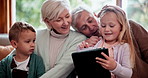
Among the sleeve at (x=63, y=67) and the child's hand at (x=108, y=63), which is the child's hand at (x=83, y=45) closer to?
the sleeve at (x=63, y=67)

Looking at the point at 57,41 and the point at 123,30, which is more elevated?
the point at 123,30

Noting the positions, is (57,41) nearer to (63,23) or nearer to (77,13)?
(63,23)

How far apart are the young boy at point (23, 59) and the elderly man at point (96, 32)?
15.0 inches

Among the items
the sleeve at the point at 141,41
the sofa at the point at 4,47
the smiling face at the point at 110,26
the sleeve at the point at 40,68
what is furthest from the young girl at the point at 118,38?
the sofa at the point at 4,47

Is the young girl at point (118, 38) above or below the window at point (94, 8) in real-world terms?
below

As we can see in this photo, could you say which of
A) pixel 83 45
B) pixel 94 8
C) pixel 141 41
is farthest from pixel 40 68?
pixel 94 8

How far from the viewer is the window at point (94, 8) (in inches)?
111

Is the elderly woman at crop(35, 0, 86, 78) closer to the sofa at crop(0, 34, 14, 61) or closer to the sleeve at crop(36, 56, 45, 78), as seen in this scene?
the sleeve at crop(36, 56, 45, 78)

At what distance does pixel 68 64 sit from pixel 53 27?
0.32 meters

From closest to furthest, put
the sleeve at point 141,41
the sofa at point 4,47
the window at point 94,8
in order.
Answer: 1. the sleeve at point 141,41
2. the sofa at point 4,47
3. the window at point 94,8

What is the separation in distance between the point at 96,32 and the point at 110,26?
0.35 metres

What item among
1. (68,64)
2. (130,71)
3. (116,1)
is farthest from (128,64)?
(116,1)

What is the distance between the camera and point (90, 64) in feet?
5.45

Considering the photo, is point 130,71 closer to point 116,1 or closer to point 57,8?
point 57,8
